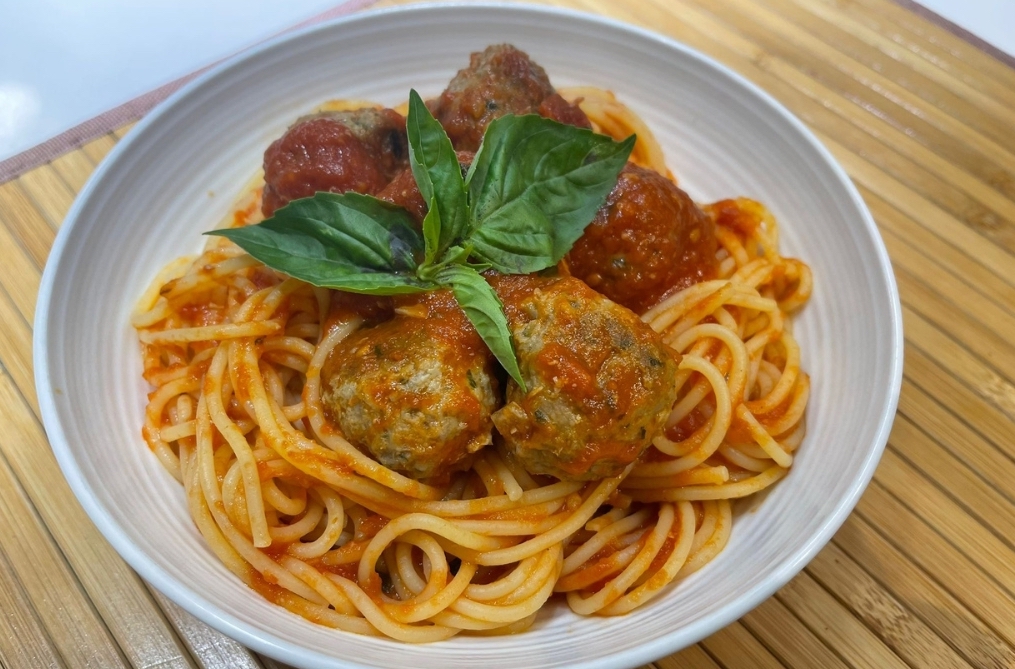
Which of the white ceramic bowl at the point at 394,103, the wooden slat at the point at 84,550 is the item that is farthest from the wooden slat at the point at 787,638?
the wooden slat at the point at 84,550

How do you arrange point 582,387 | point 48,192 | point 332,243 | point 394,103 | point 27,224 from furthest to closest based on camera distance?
1. point 394,103
2. point 48,192
3. point 27,224
4. point 332,243
5. point 582,387

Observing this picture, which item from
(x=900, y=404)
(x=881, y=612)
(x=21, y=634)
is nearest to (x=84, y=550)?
(x=21, y=634)

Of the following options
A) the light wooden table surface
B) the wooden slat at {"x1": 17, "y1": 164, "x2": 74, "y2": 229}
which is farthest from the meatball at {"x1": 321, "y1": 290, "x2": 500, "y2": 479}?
the wooden slat at {"x1": 17, "y1": 164, "x2": 74, "y2": 229}

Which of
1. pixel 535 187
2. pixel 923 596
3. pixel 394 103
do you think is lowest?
pixel 923 596

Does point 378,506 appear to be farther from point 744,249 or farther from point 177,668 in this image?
point 744,249

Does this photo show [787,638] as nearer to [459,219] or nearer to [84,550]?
[459,219]

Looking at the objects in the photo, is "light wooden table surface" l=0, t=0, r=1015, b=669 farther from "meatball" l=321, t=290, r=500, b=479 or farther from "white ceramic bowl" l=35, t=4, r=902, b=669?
"meatball" l=321, t=290, r=500, b=479

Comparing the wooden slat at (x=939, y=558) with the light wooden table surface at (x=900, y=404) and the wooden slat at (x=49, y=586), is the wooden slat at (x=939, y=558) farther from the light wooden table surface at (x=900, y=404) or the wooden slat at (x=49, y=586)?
the wooden slat at (x=49, y=586)
